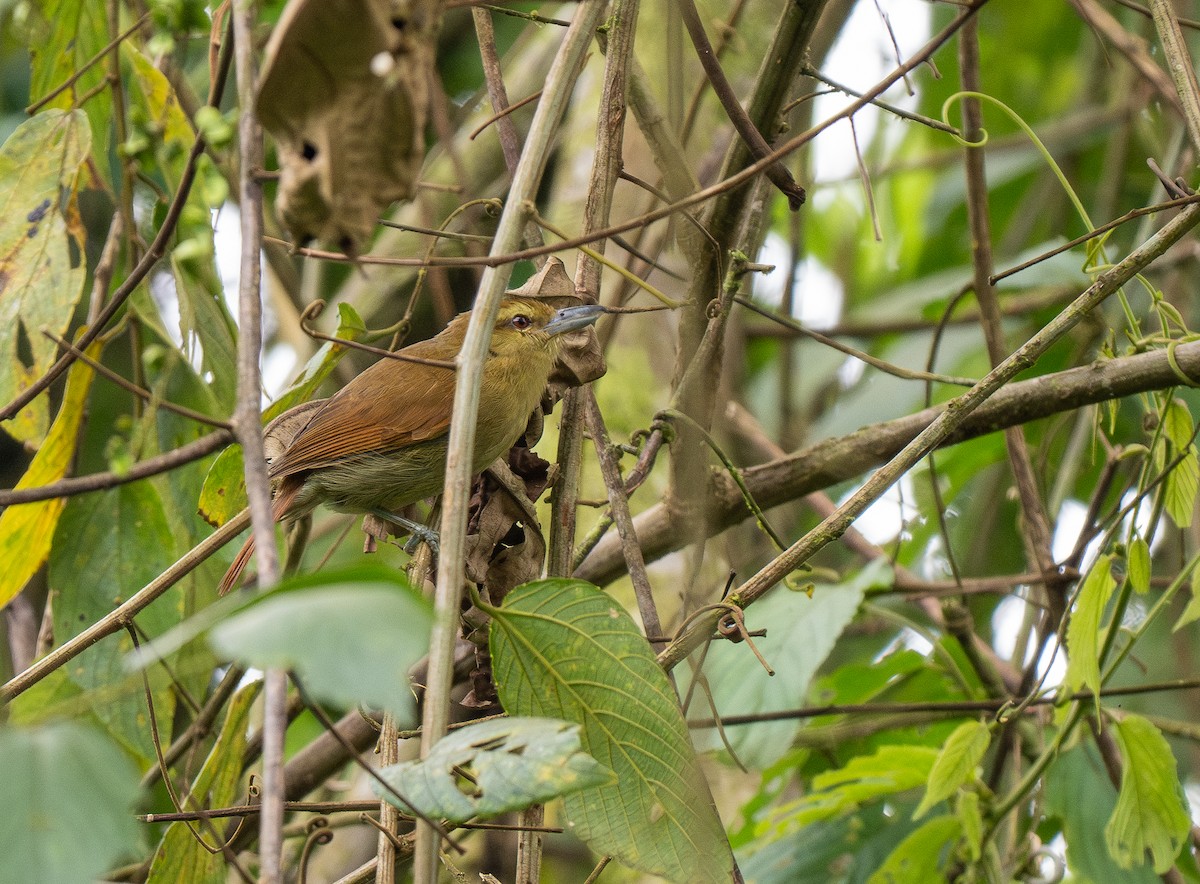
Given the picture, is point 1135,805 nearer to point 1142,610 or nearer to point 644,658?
point 644,658

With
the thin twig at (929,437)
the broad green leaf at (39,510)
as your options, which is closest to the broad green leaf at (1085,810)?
the thin twig at (929,437)

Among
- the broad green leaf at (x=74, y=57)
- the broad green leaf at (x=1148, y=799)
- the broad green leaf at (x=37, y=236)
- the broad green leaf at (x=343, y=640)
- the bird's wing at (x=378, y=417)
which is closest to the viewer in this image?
the broad green leaf at (x=343, y=640)

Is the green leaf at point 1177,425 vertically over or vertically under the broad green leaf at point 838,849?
over

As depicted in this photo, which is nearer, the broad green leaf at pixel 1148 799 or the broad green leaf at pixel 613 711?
the broad green leaf at pixel 613 711

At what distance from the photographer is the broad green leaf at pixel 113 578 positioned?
2422 millimetres

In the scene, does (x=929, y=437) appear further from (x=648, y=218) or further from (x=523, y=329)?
(x=523, y=329)

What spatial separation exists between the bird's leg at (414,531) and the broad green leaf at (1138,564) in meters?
1.26

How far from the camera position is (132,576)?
100 inches

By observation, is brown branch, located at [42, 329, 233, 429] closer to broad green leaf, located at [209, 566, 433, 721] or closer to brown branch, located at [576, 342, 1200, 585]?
broad green leaf, located at [209, 566, 433, 721]

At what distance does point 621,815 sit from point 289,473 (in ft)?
5.06

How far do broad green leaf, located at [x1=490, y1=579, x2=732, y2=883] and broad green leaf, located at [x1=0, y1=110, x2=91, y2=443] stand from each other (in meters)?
1.36

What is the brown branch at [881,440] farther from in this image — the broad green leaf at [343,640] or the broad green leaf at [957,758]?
the broad green leaf at [343,640]

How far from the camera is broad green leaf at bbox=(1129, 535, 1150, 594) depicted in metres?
2.06

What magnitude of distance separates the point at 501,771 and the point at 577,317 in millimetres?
A: 1223
